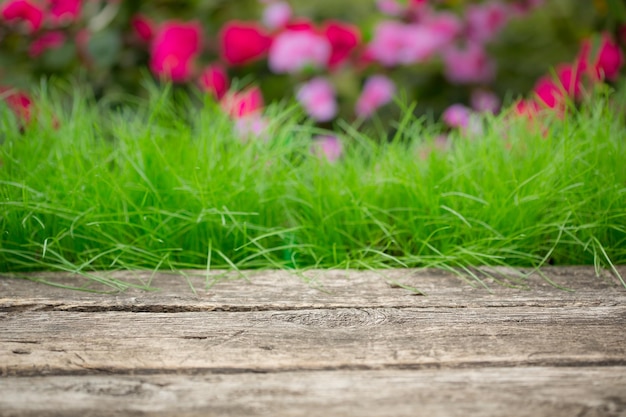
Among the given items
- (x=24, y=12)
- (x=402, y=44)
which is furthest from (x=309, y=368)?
(x=24, y=12)

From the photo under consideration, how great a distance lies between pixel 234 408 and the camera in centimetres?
60

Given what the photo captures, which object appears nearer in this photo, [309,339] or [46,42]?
[309,339]

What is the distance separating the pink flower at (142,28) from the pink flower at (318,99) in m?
0.48

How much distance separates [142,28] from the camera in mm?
1945

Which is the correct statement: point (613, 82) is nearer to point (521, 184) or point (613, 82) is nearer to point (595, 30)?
point (595, 30)

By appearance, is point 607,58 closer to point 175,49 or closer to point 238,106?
point 238,106

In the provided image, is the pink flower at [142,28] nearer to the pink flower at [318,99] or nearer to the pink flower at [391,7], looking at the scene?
the pink flower at [318,99]

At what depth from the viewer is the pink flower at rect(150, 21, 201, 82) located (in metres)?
1.86

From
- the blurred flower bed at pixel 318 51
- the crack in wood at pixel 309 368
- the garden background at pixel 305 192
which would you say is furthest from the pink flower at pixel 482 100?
the crack in wood at pixel 309 368

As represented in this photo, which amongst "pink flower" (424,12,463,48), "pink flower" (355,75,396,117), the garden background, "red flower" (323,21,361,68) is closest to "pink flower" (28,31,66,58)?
the garden background

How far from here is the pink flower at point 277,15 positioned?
2.01 m

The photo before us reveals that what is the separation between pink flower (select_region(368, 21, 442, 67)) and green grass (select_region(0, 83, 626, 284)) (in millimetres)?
799

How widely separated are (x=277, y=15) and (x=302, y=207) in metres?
1.02

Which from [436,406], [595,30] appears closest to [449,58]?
[595,30]
